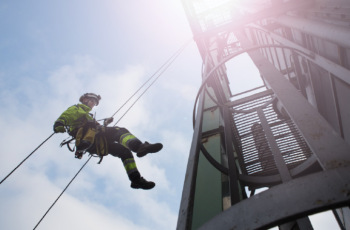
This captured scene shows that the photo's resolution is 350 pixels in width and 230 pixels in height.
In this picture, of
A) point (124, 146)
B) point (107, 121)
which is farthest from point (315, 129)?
point (107, 121)

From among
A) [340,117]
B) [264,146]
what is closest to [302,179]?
[340,117]

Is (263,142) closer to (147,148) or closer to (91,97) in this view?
(147,148)

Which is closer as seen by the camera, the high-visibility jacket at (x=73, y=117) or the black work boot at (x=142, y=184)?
the black work boot at (x=142, y=184)

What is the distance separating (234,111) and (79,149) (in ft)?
9.28

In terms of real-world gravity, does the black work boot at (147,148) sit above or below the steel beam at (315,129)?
below

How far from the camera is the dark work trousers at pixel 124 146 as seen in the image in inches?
153

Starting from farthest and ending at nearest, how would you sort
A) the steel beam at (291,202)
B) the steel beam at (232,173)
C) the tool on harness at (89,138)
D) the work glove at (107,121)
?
the work glove at (107,121) < the tool on harness at (89,138) < the steel beam at (232,173) < the steel beam at (291,202)

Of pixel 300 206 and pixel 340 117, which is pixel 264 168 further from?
pixel 300 206

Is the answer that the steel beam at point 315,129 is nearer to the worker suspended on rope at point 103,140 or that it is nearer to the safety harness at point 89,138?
the worker suspended on rope at point 103,140

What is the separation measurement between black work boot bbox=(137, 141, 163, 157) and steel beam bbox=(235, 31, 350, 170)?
2061 millimetres

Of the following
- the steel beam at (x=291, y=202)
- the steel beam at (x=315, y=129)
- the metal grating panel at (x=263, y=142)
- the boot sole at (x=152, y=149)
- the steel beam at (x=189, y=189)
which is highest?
the steel beam at (x=315, y=129)

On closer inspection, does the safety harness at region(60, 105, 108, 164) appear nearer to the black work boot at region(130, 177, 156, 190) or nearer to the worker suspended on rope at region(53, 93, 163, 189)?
the worker suspended on rope at region(53, 93, 163, 189)

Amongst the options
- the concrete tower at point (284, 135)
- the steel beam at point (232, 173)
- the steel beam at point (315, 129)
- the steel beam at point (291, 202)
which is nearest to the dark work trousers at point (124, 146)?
the concrete tower at point (284, 135)

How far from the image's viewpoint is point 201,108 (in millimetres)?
2840
